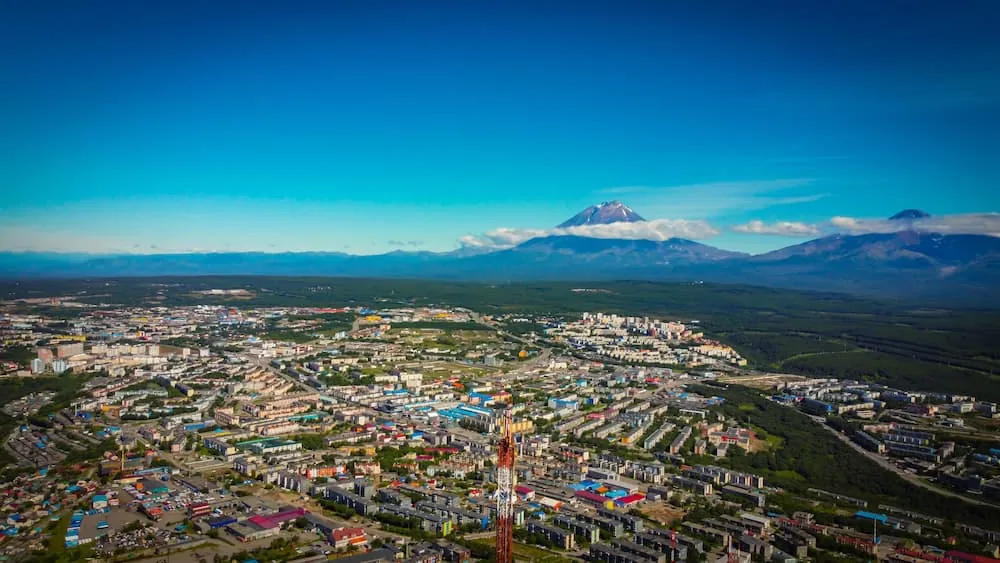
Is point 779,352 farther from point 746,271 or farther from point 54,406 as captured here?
point 746,271

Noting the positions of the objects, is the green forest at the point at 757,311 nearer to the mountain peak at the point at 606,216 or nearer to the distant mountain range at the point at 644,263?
the distant mountain range at the point at 644,263

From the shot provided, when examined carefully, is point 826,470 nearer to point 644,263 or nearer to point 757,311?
point 757,311

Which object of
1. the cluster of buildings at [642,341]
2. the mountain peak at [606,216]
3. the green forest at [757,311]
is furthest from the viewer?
the mountain peak at [606,216]

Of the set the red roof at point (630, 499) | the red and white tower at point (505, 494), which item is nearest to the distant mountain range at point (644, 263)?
the red roof at point (630, 499)

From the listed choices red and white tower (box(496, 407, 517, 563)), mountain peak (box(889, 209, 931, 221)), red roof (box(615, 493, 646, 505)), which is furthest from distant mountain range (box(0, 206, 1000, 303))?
red and white tower (box(496, 407, 517, 563))

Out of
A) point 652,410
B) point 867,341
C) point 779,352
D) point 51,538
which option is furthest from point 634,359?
point 51,538

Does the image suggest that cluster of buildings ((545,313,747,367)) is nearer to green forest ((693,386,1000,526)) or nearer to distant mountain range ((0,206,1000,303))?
green forest ((693,386,1000,526))
